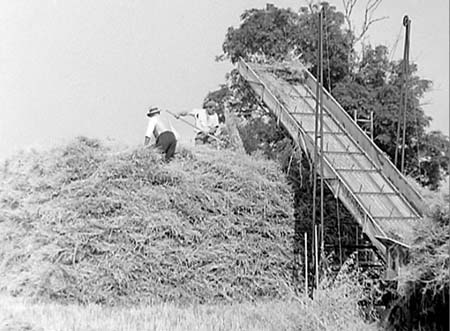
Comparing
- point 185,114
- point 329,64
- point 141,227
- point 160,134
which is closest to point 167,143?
point 160,134

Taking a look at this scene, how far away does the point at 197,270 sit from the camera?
21.3 feet

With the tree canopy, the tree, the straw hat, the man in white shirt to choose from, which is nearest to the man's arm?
the man in white shirt

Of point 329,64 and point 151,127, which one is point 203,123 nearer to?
point 151,127

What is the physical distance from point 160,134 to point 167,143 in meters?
0.13

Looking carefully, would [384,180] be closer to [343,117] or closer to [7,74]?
[343,117]

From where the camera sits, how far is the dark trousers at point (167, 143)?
6799mm

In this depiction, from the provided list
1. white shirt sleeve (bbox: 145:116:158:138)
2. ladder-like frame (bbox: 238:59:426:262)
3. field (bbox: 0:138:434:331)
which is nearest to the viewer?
ladder-like frame (bbox: 238:59:426:262)

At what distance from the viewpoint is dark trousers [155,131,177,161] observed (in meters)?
6.80

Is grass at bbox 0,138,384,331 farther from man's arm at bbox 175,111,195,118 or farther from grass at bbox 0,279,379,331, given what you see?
man's arm at bbox 175,111,195,118

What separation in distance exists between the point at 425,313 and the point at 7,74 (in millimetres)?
4903

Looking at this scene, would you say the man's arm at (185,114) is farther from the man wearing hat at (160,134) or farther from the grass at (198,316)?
the grass at (198,316)

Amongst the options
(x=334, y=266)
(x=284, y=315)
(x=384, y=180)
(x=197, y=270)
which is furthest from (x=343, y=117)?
(x=284, y=315)

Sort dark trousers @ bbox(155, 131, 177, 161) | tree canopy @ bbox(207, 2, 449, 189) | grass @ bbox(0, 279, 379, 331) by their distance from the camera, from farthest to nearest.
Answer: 1. tree canopy @ bbox(207, 2, 449, 189)
2. dark trousers @ bbox(155, 131, 177, 161)
3. grass @ bbox(0, 279, 379, 331)

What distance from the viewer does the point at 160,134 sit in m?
6.86
